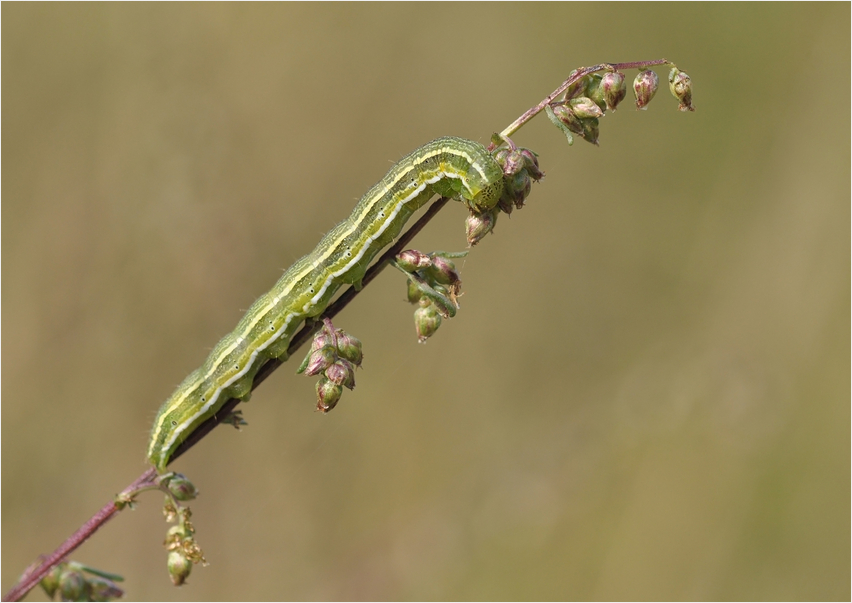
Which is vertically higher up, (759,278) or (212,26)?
(212,26)

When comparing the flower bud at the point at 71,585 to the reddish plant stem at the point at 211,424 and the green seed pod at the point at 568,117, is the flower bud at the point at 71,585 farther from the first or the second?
the green seed pod at the point at 568,117

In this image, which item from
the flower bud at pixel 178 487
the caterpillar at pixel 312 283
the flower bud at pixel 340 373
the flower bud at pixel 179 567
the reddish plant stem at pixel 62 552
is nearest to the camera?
the reddish plant stem at pixel 62 552

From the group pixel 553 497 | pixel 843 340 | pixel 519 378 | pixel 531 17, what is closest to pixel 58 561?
pixel 553 497

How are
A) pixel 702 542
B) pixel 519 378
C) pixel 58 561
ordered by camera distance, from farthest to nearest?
pixel 519 378 < pixel 702 542 < pixel 58 561

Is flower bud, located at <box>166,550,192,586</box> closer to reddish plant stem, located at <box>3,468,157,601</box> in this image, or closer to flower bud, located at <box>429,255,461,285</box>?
reddish plant stem, located at <box>3,468,157,601</box>

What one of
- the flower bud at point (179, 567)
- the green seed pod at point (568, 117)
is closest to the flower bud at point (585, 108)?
the green seed pod at point (568, 117)

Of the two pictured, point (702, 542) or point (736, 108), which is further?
point (736, 108)

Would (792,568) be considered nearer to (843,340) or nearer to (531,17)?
(843,340)
